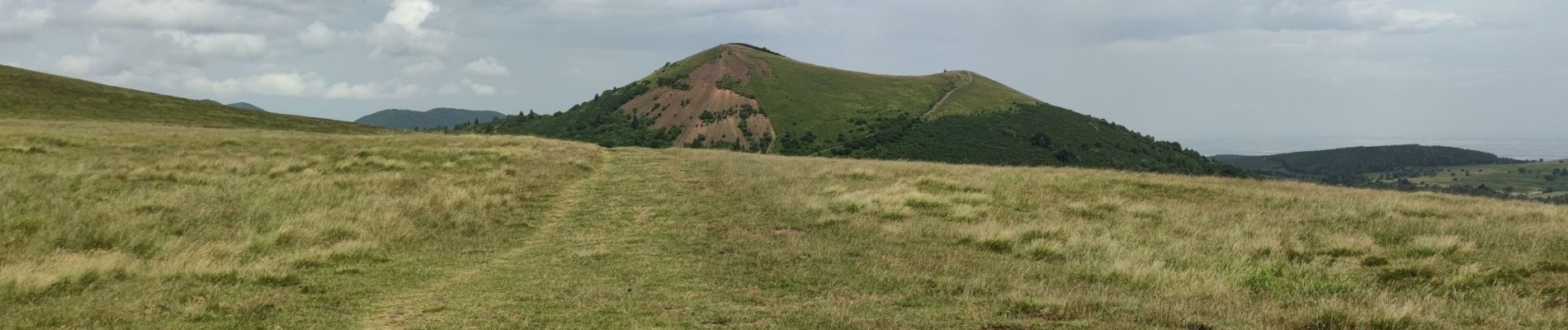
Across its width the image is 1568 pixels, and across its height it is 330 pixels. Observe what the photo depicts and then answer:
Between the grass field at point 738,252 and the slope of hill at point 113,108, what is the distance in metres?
42.6

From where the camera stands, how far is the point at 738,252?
12891 mm

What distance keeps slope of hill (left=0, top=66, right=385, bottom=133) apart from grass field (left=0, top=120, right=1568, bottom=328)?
42622mm

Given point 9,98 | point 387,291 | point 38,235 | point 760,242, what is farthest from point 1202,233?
point 9,98

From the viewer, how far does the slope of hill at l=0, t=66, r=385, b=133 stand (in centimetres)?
5822

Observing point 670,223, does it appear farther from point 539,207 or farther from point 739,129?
point 739,129

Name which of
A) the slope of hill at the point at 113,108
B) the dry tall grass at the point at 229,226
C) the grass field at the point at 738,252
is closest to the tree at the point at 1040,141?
the slope of hill at the point at 113,108

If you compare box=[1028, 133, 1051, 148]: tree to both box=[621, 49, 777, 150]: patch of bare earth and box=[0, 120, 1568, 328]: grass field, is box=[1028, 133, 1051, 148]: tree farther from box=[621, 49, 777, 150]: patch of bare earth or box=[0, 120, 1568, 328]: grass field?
box=[0, 120, 1568, 328]: grass field

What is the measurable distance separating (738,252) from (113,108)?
77006 millimetres

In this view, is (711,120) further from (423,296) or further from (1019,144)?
(423,296)

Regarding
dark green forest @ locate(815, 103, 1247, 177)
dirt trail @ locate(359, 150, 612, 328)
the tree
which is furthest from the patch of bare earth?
dirt trail @ locate(359, 150, 612, 328)

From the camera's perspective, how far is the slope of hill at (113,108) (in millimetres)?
58219

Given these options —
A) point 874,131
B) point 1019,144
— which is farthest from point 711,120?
point 1019,144

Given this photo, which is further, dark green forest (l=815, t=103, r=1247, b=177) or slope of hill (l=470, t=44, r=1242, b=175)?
slope of hill (l=470, t=44, r=1242, b=175)

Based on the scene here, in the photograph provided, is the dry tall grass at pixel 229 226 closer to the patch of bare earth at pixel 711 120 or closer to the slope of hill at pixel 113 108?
the slope of hill at pixel 113 108
